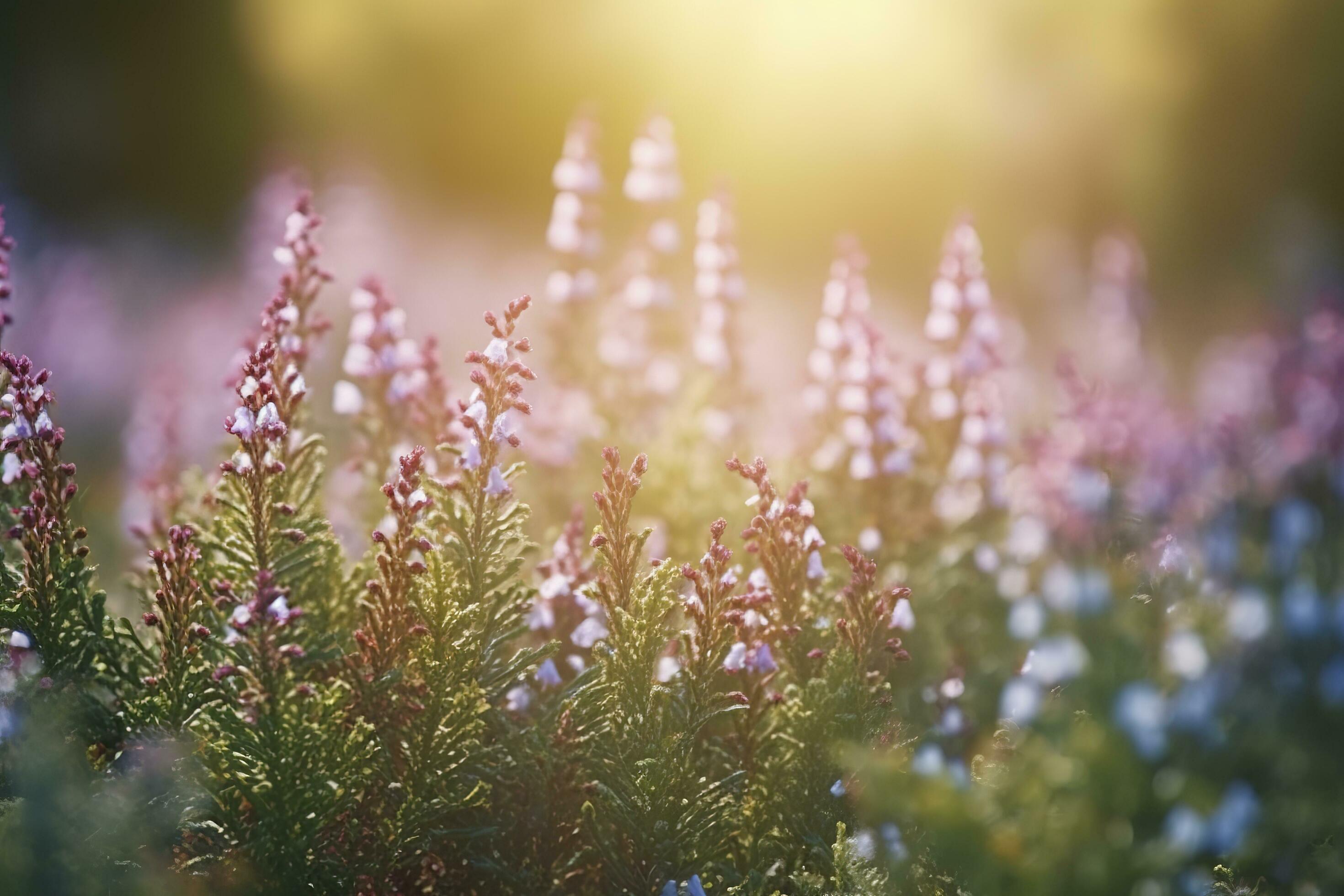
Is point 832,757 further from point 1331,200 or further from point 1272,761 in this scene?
point 1331,200

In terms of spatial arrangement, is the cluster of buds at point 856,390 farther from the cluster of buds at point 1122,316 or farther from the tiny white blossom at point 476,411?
the cluster of buds at point 1122,316

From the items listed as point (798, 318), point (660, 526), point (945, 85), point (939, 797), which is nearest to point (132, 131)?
point (798, 318)

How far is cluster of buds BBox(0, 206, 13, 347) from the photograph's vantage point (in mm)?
2359

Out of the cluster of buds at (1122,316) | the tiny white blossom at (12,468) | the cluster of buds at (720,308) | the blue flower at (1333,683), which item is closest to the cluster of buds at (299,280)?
the tiny white blossom at (12,468)

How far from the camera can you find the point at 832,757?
2066 mm

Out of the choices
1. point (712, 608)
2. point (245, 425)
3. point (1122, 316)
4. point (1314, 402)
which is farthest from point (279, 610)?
point (1122, 316)

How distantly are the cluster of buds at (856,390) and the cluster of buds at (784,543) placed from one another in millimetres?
1300

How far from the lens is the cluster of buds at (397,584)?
194 cm

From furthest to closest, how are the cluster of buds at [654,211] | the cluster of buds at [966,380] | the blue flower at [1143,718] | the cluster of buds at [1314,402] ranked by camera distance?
the cluster of buds at [654,211], the cluster of buds at [966,380], the cluster of buds at [1314,402], the blue flower at [1143,718]

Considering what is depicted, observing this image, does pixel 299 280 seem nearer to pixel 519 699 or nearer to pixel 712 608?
pixel 519 699

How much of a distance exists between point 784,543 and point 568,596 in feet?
1.69

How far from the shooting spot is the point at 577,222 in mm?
4395

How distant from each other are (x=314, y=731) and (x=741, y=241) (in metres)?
11.1

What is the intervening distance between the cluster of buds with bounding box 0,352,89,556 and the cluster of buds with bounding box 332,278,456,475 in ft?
2.14
